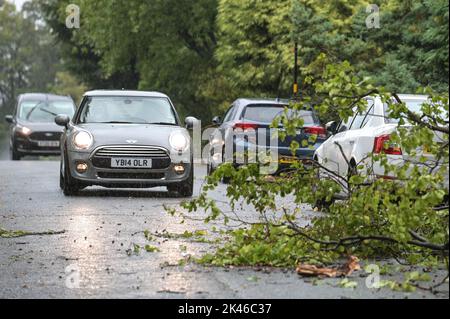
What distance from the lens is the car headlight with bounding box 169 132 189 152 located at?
704 inches

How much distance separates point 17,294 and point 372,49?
24.3 m

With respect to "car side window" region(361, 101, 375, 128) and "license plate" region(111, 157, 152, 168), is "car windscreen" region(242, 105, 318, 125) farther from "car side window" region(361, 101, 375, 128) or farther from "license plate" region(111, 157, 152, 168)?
"car side window" region(361, 101, 375, 128)

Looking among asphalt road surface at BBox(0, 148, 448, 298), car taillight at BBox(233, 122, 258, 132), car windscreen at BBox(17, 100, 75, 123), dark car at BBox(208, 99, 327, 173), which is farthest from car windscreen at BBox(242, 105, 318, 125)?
car windscreen at BBox(17, 100, 75, 123)

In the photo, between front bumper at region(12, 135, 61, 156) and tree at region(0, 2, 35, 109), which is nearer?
front bumper at region(12, 135, 61, 156)

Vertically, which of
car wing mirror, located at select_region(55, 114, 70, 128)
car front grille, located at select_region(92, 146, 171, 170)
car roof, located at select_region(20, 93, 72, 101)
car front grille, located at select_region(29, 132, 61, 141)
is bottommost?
car front grille, located at select_region(29, 132, 61, 141)

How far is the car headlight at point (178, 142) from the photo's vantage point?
58.6ft

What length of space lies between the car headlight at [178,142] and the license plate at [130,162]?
46 cm

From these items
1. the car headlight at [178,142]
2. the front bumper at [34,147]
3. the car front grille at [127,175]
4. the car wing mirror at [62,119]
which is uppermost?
the car wing mirror at [62,119]

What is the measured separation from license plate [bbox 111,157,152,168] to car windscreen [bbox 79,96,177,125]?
1.24m

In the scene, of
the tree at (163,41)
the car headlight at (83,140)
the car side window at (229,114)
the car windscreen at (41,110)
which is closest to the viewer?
the car headlight at (83,140)

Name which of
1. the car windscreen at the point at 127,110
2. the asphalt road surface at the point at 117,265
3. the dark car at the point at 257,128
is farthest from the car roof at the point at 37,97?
the asphalt road surface at the point at 117,265

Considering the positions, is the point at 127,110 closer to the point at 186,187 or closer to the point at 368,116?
the point at 186,187

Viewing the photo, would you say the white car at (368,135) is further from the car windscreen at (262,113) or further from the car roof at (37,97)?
the car roof at (37,97)
